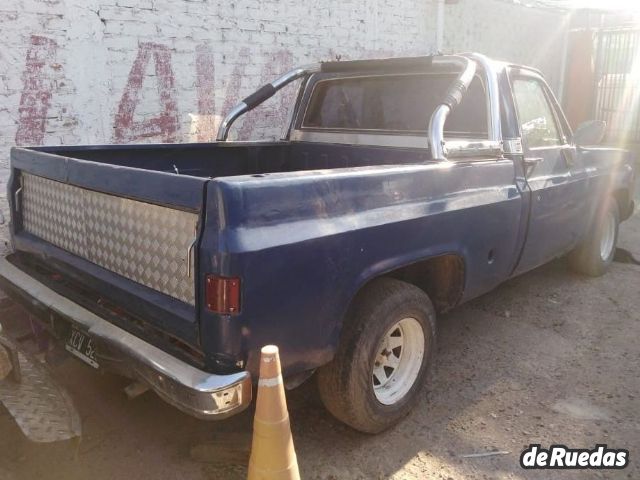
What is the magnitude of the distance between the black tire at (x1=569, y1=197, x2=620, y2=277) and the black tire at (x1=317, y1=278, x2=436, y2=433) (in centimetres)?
281

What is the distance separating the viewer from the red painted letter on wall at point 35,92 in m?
4.41

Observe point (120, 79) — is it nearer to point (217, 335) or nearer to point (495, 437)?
point (217, 335)

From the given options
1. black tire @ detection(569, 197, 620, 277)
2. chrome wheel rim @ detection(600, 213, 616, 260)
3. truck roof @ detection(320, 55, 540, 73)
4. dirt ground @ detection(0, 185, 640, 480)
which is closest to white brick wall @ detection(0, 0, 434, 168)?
truck roof @ detection(320, 55, 540, 73)

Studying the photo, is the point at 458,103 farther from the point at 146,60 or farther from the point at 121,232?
the point at 146,60

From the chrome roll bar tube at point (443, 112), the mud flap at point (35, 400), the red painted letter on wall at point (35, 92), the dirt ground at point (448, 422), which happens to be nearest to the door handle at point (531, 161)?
the chrome roll bar tube at point (443, 112)

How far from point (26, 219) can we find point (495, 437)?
2851 millimetres

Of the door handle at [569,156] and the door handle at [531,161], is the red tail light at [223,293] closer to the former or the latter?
the door handle at [531,161]

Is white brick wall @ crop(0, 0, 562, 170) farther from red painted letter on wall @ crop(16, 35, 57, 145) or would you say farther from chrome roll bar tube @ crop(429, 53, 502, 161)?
chrome roll bar tube @ crop(429, 53, 502, 161)

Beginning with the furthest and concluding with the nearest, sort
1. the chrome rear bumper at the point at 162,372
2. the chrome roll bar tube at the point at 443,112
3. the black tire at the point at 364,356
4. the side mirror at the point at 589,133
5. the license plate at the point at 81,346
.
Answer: the side mirror at the point at 589,133 < the chrome roll bar tube at the point at 443,112 < the black tire at the point at 364,356 < the license plate at the point at 81,346 < the chrome rear bumper at the point at 162,372

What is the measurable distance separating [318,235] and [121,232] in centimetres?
90

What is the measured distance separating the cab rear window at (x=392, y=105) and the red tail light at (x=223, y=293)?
2.13 meters

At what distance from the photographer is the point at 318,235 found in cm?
224

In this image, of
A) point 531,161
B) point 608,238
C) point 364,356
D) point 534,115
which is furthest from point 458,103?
point 608,238

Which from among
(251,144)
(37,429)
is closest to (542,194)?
(251,144)
